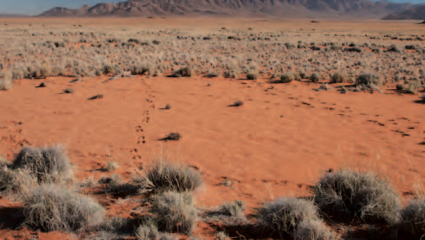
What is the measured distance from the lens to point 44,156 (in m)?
5.08

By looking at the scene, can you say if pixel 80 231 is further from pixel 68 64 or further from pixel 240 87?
pixel 68 64

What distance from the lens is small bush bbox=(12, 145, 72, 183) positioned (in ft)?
15.6

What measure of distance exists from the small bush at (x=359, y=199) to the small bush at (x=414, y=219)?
95 mm

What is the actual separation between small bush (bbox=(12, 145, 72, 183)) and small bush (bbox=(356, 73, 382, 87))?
40.9 feet

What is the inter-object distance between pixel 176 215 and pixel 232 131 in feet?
14.5

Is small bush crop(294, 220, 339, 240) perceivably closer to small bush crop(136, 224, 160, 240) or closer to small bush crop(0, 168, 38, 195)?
small bush crop(136, 224, 160, 240)

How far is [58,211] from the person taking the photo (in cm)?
366

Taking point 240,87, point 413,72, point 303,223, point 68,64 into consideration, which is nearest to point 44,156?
point 303,223

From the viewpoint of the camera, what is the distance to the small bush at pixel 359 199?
12.8 ft

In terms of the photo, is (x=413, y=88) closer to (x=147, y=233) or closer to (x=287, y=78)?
(x=287, y=78)

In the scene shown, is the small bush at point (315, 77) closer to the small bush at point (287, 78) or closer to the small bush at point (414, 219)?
the small bush at point (287, 78)

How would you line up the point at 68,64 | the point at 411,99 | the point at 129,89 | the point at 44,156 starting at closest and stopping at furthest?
1. the point at 44,156
2. the point at 411,99
3. the point at 129,89
4. the point at 68,64

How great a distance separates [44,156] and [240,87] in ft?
30.5

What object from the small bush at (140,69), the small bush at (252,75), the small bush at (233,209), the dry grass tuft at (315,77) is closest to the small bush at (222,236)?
the small bush at (233,209)
